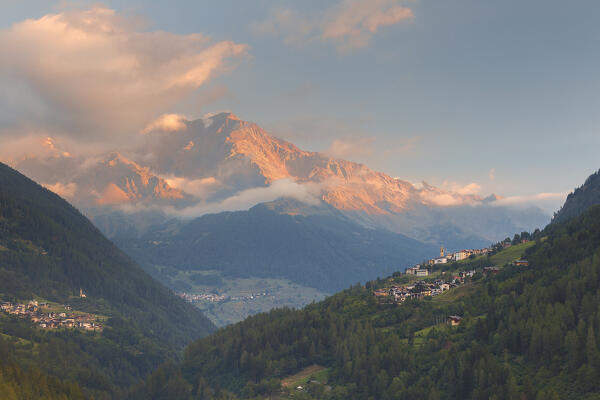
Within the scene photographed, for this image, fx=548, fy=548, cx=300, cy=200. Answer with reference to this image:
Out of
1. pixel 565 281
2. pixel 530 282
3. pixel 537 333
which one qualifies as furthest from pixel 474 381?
pixel 530 282

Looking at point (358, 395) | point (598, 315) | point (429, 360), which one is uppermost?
point (598, 315)

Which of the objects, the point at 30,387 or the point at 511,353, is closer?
the point at 511,353

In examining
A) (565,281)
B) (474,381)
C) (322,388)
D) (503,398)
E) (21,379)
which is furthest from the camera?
(322,388)

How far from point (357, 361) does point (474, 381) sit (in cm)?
5504

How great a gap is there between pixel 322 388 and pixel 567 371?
86150mm

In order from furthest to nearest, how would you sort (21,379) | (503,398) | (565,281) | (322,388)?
1. (322,388)
2. (565,281)
3. (21,379)
4. (503,398)

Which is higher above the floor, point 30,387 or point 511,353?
point 511,353

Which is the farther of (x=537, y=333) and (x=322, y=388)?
(x=322, y=388)

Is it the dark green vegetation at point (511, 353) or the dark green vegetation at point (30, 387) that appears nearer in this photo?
the dark green vegetation at point (511, 353)

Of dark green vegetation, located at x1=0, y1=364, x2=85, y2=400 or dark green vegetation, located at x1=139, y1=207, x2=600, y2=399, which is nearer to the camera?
dark green vegetation, located at x1=139, y1=207, x2=600, y2=399

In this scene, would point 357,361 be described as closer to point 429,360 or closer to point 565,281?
point 429,360

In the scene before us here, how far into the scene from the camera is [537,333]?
15125 centimetres

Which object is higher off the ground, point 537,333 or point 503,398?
point 537,333

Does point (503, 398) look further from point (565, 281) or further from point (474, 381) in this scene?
point (565, 281)
